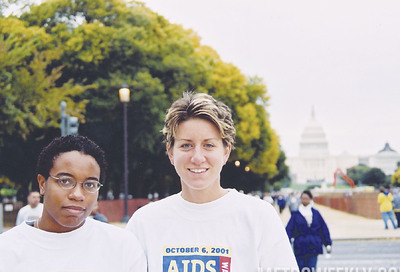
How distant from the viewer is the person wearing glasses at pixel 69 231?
9.18 feet

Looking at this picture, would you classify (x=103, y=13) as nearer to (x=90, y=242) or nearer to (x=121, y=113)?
(x=121, y=113)

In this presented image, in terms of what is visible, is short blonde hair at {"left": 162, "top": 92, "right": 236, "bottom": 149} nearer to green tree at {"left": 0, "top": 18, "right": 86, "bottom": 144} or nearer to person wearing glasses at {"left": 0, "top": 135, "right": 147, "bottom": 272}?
person wearing glasses at {"left": 0, "top": 135, "right": 147, "bottom": 272}

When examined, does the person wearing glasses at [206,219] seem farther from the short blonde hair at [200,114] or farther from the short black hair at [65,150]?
the short black hair at [65,150]

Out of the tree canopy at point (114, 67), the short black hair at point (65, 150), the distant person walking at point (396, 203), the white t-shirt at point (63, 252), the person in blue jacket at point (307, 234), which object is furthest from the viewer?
the tree canopy at point (114, 67)

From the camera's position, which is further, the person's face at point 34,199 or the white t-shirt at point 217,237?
the person's face at point 34,199

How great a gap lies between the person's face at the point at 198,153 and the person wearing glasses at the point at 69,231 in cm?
47

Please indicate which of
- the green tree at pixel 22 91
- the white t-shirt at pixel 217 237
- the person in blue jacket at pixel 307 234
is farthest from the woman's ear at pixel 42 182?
the green tree at pixel 22 91

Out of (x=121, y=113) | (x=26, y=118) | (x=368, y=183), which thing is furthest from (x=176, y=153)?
(x=368, y=183)

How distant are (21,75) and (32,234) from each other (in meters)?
20.3

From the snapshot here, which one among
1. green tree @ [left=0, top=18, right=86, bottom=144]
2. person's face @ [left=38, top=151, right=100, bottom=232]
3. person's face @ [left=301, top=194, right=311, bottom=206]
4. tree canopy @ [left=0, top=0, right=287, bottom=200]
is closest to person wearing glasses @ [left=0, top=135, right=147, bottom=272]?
person's face @ [left=38, top=151, right=100, bottom=232]

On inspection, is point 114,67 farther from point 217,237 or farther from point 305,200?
point 217,237

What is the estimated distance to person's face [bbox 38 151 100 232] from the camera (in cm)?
282

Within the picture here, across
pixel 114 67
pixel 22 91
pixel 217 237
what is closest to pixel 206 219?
pixel 217 237

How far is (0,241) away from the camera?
9.30ft
